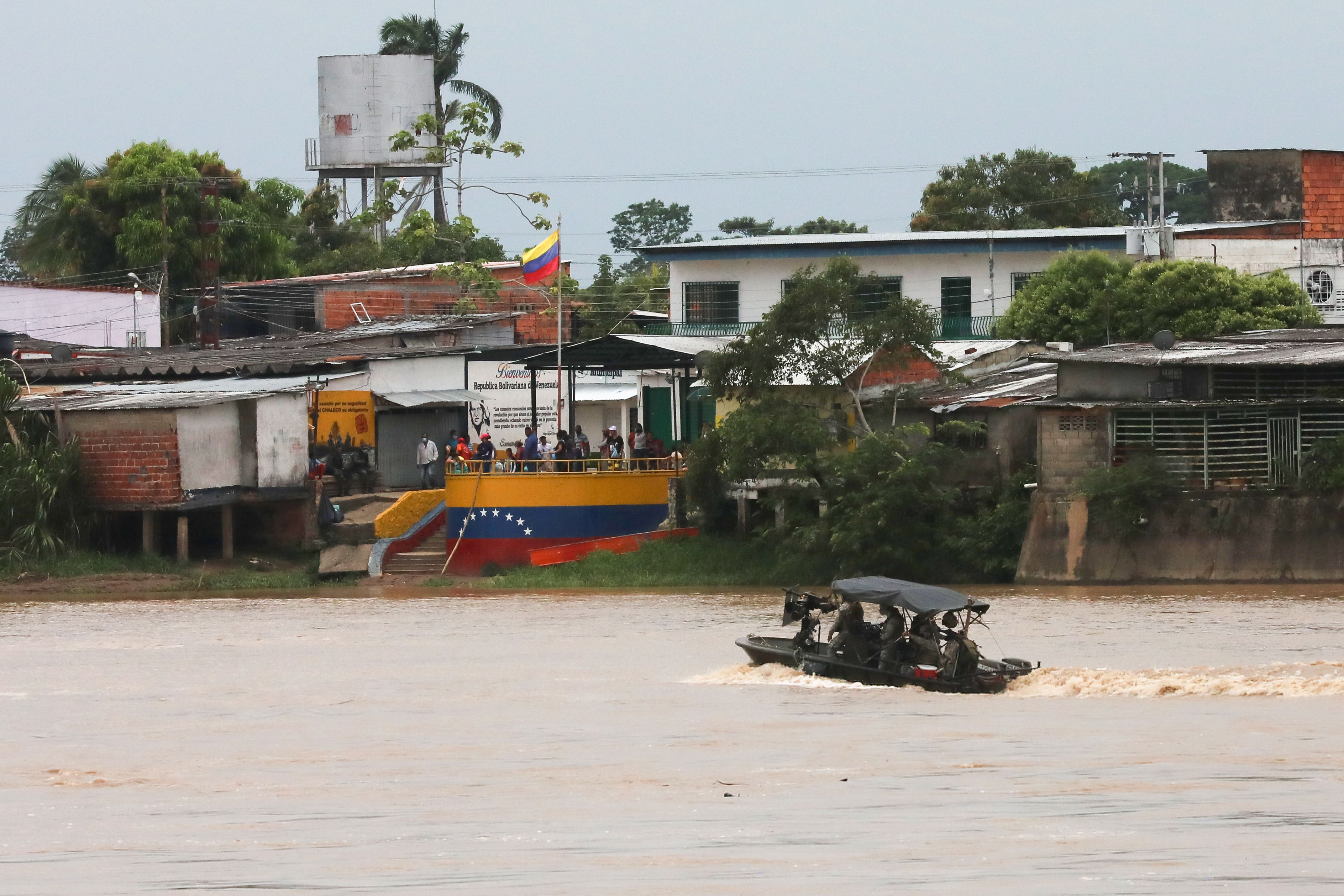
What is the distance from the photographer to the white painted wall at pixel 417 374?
40625 mm

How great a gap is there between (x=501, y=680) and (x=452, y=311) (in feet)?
110

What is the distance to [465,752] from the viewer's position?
47.2 ft

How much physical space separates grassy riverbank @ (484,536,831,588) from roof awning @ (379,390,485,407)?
7.87 metres

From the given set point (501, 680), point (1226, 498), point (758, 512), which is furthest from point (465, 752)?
point (758, 512)

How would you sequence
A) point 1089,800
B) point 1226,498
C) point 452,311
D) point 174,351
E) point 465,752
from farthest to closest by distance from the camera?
point 452,311, point 174,351, point 1226,498, point 465,752, point 1089,800

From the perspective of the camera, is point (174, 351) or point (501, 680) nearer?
point (501, 680)

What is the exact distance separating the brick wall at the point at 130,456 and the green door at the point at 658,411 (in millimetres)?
13911

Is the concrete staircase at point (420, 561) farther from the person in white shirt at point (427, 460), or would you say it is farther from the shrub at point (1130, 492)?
the shrub at point (1130, 492)

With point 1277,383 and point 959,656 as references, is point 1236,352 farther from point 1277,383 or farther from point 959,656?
point 959,656

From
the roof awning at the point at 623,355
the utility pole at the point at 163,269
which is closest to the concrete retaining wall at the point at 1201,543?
the roof awning at the point at 623,355

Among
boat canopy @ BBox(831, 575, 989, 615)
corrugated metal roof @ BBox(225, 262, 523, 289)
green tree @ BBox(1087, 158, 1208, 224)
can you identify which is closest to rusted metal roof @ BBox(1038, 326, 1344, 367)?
boat canopy @ BBox(831, 575, 989, 615)

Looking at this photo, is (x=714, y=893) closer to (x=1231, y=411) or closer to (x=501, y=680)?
(x=501, y=680)

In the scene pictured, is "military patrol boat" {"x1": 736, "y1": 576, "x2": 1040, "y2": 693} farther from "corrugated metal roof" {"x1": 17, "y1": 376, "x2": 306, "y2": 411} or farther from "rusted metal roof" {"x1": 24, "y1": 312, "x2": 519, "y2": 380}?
"rusted metal roof" {"x1": 24, "y1": 312, "x2": 519, "y2": 380}

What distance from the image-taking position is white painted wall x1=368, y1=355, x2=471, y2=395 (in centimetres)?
4062
